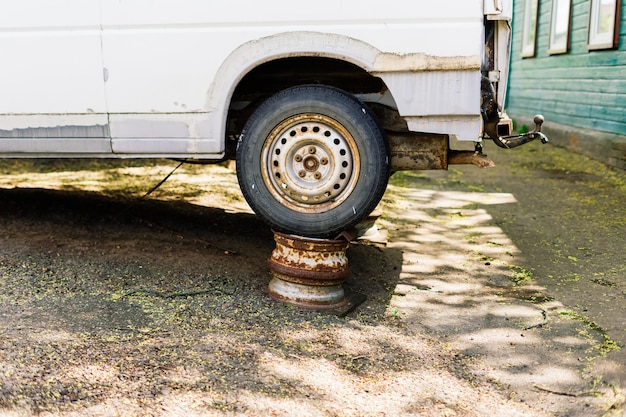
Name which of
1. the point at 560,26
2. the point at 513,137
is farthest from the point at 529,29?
the point at 513,137

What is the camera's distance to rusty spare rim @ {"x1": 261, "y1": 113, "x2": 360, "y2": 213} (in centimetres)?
435

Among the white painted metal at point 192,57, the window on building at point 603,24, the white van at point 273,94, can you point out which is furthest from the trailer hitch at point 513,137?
the window on building at point 603,24

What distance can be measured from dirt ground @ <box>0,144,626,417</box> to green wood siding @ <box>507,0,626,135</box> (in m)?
4.05

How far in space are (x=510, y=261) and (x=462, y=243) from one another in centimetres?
60

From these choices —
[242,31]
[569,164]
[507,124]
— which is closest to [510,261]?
[507,124]

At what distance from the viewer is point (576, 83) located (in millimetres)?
12312

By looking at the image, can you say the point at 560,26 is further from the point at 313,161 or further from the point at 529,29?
the point at 313,161

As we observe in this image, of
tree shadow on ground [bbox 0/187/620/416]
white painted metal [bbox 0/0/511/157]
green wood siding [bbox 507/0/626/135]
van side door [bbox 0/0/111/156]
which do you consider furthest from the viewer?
green wood siding [bbox 507/0/626/135]

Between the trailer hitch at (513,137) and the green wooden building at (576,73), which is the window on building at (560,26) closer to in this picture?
the green wooden building at (576,73)

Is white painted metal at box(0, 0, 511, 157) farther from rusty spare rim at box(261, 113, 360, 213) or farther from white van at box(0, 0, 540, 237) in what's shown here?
rusty spare rim at box(261, 113, 360, 213)

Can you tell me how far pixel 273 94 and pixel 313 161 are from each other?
2.02ft

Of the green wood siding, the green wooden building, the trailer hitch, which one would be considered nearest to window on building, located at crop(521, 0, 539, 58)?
the green wooden building

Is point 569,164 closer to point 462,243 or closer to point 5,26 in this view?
point 462,243

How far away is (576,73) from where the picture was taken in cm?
1234
